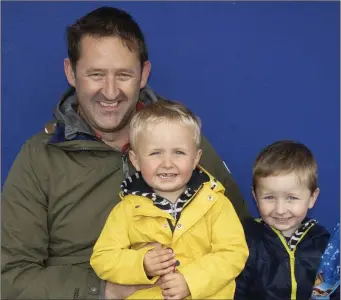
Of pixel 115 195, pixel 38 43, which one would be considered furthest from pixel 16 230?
pixel 38 43

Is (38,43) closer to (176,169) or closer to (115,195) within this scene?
(115,195)

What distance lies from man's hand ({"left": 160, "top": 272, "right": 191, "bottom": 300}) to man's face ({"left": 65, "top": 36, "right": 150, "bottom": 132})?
714 millimetres

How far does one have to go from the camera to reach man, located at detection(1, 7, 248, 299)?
7.65 ft

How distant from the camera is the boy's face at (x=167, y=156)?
2.12 meters

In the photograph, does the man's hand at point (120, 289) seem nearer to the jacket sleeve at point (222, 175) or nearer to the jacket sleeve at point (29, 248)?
the jacket sleeve at point (29, 248)

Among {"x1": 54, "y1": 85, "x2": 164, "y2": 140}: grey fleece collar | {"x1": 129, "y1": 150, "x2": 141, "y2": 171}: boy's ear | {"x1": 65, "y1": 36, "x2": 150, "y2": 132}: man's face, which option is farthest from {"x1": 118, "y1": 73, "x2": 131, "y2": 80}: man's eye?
{"x1": 129, "y1": 150, "x2": 141, "y2": 171}: boy's ear

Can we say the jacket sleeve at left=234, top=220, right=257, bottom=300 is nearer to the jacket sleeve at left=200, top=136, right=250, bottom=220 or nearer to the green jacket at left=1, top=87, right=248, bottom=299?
the jacket sleeve at left=200, top=136, right=250, bottom=220

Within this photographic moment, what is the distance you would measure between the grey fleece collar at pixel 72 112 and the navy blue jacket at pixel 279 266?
0.74m

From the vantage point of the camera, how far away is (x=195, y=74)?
299cm

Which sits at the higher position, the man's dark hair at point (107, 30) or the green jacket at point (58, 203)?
the man's dark hair at point (107, 30)

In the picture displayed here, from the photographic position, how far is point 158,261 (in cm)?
203

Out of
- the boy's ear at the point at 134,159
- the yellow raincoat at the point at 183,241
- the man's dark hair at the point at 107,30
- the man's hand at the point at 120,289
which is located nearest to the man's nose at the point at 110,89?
the man's dark hair at the point at 107,30

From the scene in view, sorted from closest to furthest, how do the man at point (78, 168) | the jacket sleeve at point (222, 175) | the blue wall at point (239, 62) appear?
the man at point (78, 168) < the jacket sleeve at point (222, 175) < the blue wall at point (239, 62)

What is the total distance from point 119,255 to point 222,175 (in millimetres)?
751
